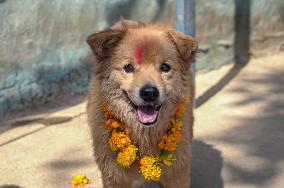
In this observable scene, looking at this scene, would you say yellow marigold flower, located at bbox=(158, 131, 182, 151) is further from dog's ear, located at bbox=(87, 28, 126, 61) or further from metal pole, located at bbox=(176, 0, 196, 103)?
metal pole, located at bbox=(176, 0, 196, 103)

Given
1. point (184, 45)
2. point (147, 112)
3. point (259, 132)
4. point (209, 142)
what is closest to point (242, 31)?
point (259, 132)

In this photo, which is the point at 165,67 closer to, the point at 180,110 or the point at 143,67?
the point at 143,67

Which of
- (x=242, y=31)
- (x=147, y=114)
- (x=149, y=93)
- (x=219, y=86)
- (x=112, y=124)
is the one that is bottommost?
(x=219, y=86)

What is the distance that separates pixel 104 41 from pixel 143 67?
317 mm

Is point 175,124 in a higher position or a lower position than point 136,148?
higher

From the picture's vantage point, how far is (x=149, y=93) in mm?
3316

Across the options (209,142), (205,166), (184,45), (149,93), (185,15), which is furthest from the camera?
(185,15)

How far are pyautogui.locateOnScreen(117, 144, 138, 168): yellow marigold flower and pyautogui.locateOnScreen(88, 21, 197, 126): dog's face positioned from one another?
217 mm

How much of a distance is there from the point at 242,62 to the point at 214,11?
889mm

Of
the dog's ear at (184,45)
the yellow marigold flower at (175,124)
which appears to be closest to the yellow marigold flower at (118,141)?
the yellow marigold flower at (175,124)

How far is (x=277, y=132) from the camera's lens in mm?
5477

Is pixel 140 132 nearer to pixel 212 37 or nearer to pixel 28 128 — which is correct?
pixel 28 128

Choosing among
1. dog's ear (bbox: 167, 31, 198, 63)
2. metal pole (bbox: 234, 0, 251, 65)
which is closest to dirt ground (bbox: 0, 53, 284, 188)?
metal pole (bbox: 234, 0, 251, 65)

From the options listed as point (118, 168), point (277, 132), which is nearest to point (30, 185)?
point (118, 168)
